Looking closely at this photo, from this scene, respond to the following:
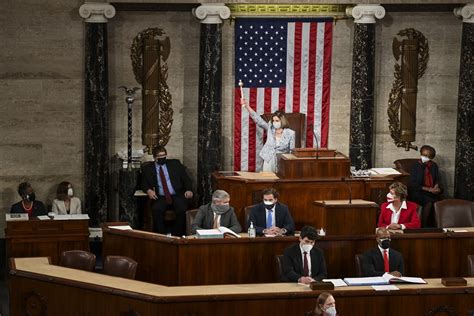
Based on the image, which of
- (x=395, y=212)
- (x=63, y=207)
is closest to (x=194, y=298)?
(x=395, y=212)

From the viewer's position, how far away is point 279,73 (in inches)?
837

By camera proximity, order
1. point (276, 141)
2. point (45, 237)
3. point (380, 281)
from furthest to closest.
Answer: point (276, 141), point (45, 237), point (380, 281)

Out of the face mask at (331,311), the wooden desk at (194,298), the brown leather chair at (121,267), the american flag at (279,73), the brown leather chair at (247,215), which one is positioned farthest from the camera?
the american flag at (279,73)

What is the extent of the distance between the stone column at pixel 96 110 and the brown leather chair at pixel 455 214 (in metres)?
5.61

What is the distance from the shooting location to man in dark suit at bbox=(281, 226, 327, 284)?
15.3m

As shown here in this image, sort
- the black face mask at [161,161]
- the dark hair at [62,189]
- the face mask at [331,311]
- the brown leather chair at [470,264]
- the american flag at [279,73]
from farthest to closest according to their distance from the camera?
the american flag at [279,73]
the black face mask at [161,161]
the dark hair at [62,189]
the brown leather chair at [470,264]
the face mask at [331,311]

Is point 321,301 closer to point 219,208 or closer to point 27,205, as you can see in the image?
point 219,208

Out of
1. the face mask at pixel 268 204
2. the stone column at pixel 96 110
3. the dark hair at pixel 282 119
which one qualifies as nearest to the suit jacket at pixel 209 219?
the face mask at pixel 268 204

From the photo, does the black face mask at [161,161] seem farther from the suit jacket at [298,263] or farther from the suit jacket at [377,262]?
the suit jacket at [377,262]

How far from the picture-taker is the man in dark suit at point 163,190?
19625 mm

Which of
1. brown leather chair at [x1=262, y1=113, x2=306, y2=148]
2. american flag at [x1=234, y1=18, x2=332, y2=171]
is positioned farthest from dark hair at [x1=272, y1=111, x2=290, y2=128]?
american flag at [x1=234, y1=18, x2=332, y2=171]

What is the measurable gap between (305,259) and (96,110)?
242 inches

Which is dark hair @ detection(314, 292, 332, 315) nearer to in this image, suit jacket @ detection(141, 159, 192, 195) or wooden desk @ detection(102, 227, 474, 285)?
wooden desk @ detection(102, 227, 474, 285)

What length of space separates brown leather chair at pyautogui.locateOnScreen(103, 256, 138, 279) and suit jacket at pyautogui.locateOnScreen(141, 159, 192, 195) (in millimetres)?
4440
